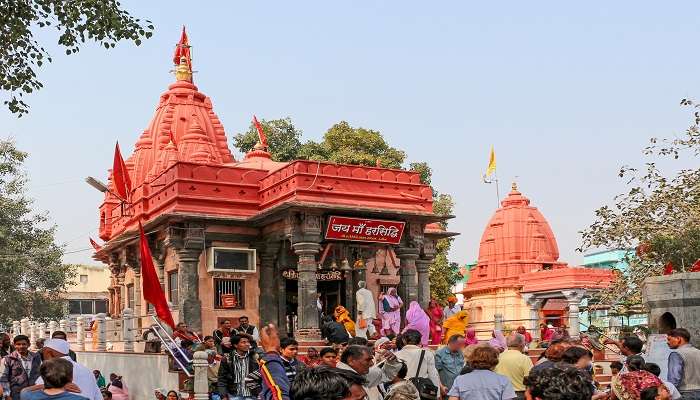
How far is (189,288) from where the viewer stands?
21469mm

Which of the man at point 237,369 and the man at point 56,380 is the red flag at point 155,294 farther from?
the man at point 56,380

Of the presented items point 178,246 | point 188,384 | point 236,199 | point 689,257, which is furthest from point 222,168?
point 689,257

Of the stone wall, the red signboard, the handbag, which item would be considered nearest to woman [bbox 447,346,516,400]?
the handbag

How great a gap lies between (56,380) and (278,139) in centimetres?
3219

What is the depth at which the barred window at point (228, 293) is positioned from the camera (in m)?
22.3

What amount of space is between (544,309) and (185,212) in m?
22.3

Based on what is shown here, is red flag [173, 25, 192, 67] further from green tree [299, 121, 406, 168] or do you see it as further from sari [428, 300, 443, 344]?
sari [428, 300, 443, 344]

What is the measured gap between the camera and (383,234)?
73.0ft

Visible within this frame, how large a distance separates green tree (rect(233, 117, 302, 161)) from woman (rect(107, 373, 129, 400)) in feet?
61.0

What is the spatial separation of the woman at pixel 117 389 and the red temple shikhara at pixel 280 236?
3.00m

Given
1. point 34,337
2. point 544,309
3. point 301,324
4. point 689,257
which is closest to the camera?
point 689,257

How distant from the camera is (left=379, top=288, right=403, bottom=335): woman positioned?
2009 centimetres

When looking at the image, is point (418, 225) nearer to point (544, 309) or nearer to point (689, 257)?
point (689, 257)

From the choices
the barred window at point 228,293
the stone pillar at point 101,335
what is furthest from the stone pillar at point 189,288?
the stone pillar at point 101,335
